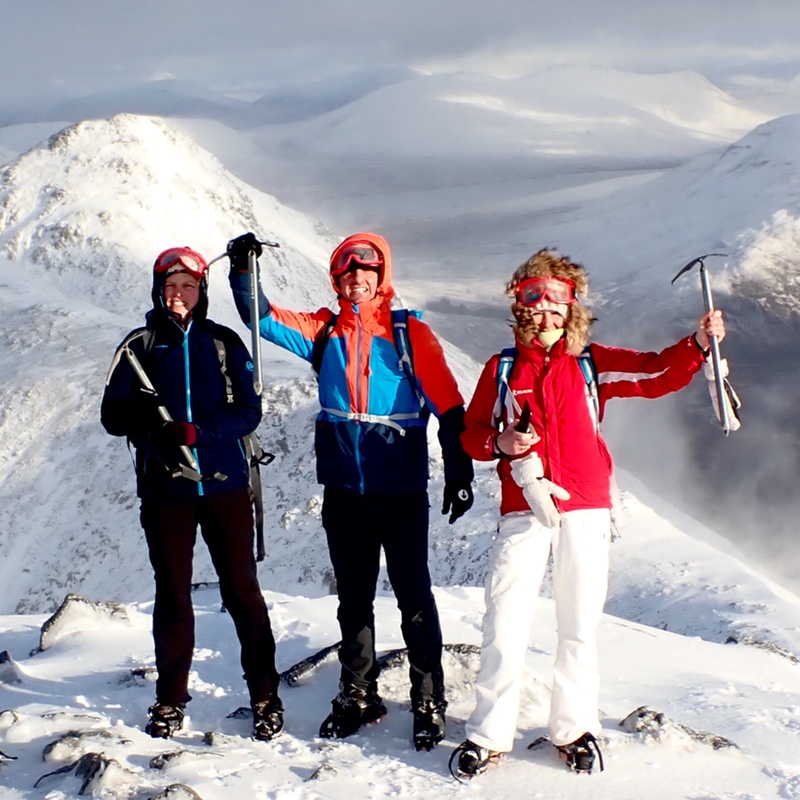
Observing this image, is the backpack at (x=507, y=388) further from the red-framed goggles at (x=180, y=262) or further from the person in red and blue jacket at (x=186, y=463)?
the red-framed goggles at (x=180, y=262)

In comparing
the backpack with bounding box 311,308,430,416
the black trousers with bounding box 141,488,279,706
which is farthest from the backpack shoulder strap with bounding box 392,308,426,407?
the black trousers with bounding box 141,488,279,706

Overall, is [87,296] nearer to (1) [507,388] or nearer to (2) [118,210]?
(2) [118,210]

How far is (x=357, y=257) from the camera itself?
662cm

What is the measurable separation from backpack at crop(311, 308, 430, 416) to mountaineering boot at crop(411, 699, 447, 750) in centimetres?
185

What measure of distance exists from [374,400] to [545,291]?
1257mm

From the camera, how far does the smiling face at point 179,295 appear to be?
21.5 feet

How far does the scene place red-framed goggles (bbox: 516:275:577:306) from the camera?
6.25 m

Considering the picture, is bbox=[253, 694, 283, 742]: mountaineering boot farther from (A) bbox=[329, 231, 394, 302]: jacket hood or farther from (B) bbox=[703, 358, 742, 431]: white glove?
(B) bbox=[703, 358, 742, 431]: white glove

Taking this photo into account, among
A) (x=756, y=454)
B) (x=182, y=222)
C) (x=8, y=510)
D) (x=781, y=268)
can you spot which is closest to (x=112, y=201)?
(x=182, y=222)

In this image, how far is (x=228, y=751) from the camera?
624 cm

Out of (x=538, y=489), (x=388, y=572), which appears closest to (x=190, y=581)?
(x=388, y=572)

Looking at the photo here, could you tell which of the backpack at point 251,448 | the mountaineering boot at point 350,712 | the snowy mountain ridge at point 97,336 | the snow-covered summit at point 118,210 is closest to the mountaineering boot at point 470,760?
the mountaineering boot at point 350,712

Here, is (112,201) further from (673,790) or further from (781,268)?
(781,268)

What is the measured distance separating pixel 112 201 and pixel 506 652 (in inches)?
2559
